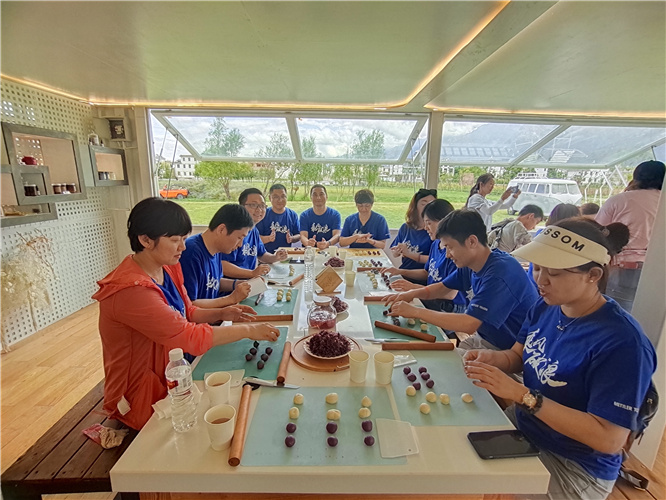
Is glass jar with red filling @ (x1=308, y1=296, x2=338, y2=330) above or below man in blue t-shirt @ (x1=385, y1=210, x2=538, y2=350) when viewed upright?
below

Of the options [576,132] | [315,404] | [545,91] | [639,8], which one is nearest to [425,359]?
[315,404]

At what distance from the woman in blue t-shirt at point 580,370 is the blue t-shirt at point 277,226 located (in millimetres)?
3105

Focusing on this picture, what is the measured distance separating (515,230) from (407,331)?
2635 mm

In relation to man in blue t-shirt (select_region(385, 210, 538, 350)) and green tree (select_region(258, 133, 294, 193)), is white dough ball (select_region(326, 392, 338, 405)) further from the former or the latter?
green tree (select_region(258, 133, 294, 193))

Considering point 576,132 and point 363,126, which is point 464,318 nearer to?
point 363,126

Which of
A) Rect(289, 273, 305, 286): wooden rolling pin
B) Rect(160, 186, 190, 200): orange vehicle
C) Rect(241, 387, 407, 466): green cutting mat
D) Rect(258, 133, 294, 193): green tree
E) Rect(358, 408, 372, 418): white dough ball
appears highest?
Rect(258, 133, 294, 193): green tree

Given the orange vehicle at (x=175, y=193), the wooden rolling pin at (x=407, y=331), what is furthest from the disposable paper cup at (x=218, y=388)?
the orange vehicle at (x=175, y=193)

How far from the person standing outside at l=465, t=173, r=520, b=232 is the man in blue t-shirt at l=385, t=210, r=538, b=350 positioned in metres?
2.64

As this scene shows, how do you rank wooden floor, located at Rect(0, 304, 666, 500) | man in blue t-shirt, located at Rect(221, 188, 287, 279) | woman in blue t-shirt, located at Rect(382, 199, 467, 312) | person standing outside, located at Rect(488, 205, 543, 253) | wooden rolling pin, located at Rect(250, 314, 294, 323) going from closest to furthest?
wooden rolling pin, located at Rect(250, 314, 294, 323) < wooden floor, located at Rect(0, 304, 666, 500) < woman in blue t-shirt, located at Rect(382, 199, 467, 312) < man in blue t-shirt, located at Rect(221, 188, 287, 279) < person standing outside, located at Rect(488, 205, 543, 253)

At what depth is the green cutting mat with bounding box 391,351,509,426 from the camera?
1042 mm

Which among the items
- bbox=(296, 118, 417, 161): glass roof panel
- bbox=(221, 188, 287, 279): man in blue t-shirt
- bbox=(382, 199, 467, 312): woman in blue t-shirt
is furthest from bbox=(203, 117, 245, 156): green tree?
bbox=(382, 199, 467, 312): woman in blue t-shirt

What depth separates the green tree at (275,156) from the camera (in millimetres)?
4820

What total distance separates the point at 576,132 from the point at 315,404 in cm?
556

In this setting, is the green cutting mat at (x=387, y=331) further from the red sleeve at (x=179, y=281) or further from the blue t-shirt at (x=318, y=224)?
the blue t-shirt at (x=318, y=224)
